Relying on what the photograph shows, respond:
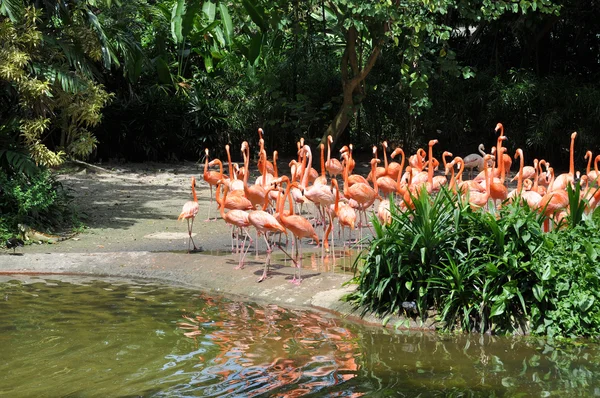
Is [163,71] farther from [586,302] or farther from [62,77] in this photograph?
[586,302]

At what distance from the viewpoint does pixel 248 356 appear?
5.86 m

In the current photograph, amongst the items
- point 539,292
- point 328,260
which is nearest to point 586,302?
point 539,292

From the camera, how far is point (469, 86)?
1794 centimetres

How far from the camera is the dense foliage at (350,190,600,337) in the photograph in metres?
6.19

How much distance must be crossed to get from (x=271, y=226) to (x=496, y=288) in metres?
2.54

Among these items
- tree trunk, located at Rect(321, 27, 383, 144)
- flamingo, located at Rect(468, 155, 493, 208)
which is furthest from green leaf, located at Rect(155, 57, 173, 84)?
flamingo, located at Rect(468, 155, 493, 208)

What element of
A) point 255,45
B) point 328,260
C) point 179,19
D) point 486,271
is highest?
point 179,19

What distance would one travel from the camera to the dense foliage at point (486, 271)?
20.3 feet

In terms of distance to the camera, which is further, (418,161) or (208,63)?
(208,63)

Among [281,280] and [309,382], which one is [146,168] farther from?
[309,382]

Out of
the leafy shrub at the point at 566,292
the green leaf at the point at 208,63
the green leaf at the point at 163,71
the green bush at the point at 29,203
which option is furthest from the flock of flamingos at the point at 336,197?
the green leaf at the point at 208,63

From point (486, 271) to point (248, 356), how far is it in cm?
194

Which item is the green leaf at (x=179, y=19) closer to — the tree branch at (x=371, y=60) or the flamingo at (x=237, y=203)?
the tree branch at (x=371, y=60)

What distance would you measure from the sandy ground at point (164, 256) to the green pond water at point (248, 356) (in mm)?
411
